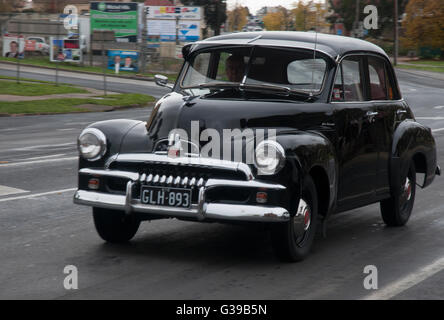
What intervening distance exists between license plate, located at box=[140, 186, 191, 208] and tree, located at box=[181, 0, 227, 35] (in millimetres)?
81083

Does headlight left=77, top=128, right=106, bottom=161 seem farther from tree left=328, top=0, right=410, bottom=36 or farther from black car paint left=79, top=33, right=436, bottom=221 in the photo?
tree left=328, top=0, right=410, bottom=36

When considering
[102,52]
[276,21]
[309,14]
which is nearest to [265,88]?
[102,52]

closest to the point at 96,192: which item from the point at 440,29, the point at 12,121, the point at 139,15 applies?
the point at 12,121

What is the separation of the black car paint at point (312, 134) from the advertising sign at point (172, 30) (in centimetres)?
5228

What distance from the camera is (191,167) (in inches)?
245

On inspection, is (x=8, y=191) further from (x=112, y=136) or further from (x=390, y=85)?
(x=390, y=85)

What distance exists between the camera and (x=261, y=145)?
243 inches

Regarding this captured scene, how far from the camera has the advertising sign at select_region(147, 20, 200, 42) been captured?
196 ft

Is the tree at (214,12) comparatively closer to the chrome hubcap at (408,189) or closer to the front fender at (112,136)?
the chrome hubcap at (408,189)

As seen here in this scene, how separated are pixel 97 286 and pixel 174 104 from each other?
182cm

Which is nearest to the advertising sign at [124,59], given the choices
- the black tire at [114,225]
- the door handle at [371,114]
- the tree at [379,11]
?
the door handle at [371,114]

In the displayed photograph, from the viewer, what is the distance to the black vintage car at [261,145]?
6.15 meters

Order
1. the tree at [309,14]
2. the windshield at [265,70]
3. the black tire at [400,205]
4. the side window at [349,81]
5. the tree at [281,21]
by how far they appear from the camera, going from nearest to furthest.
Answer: the windshield at [265,70]
the side window at [349,81]
the black tire at [400,205]
the tree at [309,14]
the tree at [281,21]

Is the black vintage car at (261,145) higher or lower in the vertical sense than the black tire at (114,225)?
higher
